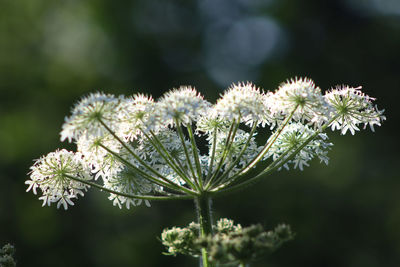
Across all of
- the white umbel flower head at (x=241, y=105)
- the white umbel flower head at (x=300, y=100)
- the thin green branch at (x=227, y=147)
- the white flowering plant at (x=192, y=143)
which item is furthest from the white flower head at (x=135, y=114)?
the white umbel flower head at (x=300, y=100)

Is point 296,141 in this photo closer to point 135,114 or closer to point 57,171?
point 135,114

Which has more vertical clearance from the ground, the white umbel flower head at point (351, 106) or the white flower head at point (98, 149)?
the white umbel flower head at point (351, 106)

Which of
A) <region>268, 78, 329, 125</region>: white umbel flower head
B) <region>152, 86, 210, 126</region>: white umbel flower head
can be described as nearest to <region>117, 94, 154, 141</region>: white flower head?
<region>152, 86, 210, 126</region>: white umbel flower head

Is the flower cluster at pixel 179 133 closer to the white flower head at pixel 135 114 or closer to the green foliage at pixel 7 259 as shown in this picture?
the white flower head at pixel 135 114

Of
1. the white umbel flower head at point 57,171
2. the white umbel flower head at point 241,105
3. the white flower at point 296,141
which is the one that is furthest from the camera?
the white flower at point 296,141

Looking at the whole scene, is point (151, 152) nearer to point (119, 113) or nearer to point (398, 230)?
point (119, 113)

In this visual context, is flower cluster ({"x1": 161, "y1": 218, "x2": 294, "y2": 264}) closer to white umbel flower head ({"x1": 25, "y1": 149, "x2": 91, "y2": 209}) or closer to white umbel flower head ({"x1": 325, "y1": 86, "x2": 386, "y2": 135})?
white umbel flower head ({"x1": 325, "y1": 86, "x2": 386, "y2": 135})
